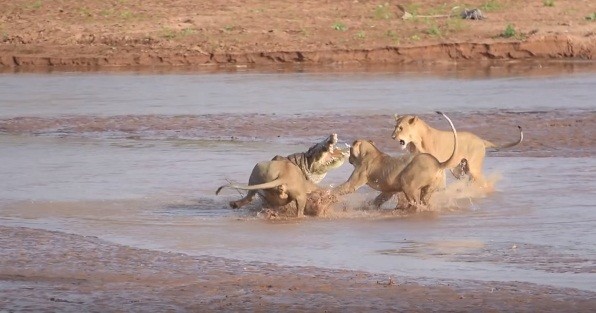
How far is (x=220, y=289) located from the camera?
8.76m

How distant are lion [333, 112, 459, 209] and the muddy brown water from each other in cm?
21

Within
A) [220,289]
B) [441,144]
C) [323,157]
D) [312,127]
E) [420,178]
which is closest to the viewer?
[220,289]

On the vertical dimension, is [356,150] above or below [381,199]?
above

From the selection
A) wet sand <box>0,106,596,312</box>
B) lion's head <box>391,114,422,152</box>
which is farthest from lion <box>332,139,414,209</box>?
wet sand <box>0,106,596,312</box>

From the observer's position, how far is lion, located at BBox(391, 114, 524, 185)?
44.5ft

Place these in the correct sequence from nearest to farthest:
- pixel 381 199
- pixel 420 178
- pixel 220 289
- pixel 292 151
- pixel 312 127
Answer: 1. pixel 220 289
2. pixel 420 178
3. pixel 381 199
4. pixel 292 151
5. pixel 312 127

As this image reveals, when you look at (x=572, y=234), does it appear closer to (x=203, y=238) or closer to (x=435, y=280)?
(x=435, y=280)

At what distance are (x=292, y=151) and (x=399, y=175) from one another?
4437 millimetres

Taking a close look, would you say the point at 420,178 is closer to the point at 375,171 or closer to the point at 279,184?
the point at 375,171

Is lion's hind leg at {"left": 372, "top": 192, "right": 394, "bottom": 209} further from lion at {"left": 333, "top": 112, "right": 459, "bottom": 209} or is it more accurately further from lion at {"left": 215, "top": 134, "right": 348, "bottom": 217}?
lion at {"left": 215, "top": 134, "right": 348, "bottom": 217}

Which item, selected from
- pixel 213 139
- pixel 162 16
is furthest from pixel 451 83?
pixel 162 16

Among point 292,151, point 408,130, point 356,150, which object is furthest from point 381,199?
point 292,151

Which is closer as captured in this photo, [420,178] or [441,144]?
[420,178]

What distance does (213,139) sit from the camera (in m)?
17.9
